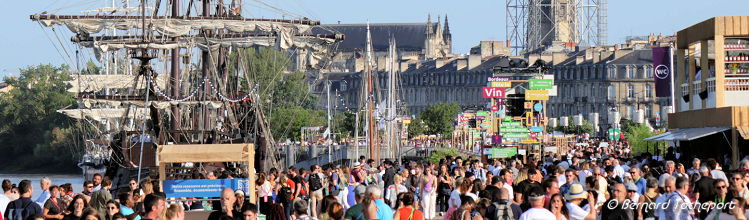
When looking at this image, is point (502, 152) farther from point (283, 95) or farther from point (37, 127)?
point (37, 127)

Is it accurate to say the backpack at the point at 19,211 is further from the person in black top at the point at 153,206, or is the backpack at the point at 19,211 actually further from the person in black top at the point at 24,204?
the person in black top at the point at 153,206

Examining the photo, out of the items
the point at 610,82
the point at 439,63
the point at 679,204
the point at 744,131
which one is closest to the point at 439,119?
the point at 610,82

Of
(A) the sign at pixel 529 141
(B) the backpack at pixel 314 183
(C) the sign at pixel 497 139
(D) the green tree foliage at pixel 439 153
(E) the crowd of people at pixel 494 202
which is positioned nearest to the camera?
(E) the crowd of people at pixel 494 202

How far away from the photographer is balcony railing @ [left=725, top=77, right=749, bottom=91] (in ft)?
121

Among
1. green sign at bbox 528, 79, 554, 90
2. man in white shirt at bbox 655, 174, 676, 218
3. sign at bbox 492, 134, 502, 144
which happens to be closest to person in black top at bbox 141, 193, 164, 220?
man in white shirt at bbox 655, 174, 676, 218

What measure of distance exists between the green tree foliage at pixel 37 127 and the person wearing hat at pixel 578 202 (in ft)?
311

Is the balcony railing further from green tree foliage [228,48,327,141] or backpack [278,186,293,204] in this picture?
green tree foliage [228,48,327,141]

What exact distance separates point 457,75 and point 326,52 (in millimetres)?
109251

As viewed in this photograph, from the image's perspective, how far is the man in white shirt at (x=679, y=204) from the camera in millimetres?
15367

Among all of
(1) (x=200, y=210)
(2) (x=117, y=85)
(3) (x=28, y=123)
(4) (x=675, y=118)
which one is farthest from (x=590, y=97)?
(1) (x=200, y=210)

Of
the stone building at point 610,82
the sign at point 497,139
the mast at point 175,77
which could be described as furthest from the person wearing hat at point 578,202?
the stone building at point 610,82

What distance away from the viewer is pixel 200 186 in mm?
22656

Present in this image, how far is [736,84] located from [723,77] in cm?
50

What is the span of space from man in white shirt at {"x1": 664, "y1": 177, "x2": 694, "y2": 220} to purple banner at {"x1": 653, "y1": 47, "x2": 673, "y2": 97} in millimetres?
32056
